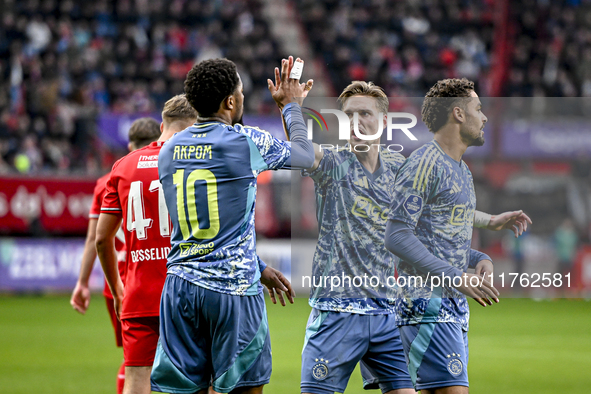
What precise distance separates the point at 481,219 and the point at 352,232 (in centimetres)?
71

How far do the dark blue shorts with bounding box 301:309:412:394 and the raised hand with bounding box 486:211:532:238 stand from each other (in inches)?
29.8

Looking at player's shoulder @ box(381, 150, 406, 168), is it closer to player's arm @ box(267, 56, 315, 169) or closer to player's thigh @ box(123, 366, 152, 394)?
player's arm @ box(267, 56, 315, 169)

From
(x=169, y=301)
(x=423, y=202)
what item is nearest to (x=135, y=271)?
(x=169, y=301)

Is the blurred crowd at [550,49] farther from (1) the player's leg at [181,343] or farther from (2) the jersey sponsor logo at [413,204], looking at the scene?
(1) the player's leg at [181,343]

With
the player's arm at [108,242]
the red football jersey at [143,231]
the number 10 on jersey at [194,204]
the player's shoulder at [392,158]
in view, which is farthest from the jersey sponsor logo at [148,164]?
the player's shoulder at [392,158]

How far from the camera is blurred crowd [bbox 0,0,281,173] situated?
16.9 m

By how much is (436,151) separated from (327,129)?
59 cm

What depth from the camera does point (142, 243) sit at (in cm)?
434

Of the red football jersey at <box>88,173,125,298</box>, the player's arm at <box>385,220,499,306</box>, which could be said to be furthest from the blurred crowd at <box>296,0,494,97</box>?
the player's arm at <box>385,220,499,306</box>

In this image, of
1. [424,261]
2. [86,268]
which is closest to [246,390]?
[424,261]

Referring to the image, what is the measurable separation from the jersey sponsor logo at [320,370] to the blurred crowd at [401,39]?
15.2 m

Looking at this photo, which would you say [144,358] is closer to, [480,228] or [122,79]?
[480,228]

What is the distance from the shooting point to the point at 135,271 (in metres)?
4.37

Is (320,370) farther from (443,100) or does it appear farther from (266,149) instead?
(443,100)
